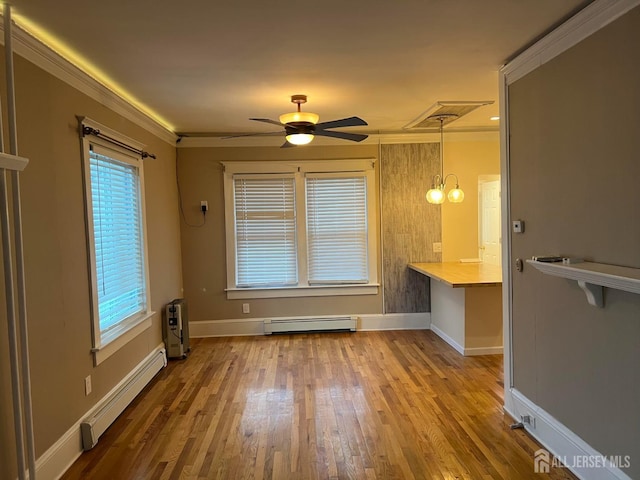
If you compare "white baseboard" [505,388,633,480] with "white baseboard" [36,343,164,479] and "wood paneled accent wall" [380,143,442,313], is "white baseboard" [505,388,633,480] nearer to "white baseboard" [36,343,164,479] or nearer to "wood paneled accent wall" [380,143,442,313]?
"wood paneled accent wall" [380,143,442,313]

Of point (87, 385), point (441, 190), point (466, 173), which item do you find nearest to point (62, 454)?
point (87, 385)

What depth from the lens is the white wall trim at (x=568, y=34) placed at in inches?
77.6

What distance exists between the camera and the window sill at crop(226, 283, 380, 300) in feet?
17.7

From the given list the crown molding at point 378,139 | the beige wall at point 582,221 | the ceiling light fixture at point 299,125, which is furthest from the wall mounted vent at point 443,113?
the ceiling light fixture at point 299,125

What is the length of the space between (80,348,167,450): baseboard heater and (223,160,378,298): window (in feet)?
5.00

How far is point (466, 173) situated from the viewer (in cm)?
541

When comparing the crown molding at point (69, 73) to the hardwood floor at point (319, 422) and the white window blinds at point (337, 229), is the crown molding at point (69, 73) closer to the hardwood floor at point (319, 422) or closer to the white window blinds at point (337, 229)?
the white window blinds at point (337, 229)

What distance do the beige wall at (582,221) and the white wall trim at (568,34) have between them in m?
0.04

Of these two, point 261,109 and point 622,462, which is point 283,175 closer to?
point 261,109

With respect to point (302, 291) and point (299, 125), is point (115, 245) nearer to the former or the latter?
point (299, 125)

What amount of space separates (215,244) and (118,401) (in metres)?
2.48

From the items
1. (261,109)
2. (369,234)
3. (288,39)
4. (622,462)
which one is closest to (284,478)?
(622,462)

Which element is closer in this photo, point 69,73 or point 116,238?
point 69,73

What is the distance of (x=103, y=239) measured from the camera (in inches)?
128
